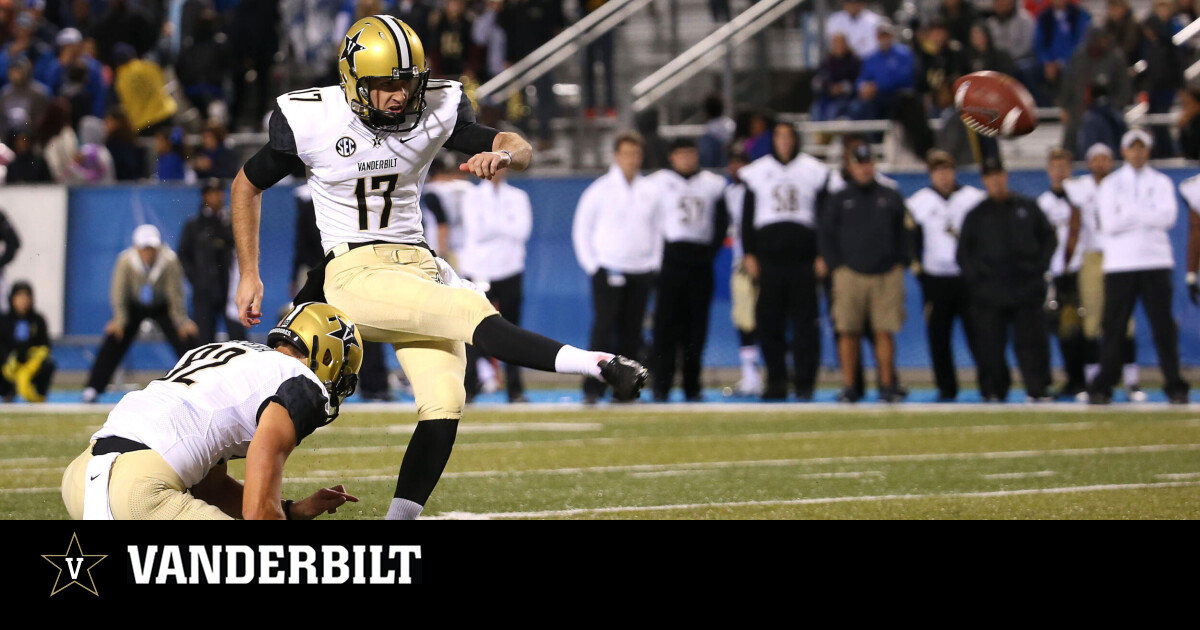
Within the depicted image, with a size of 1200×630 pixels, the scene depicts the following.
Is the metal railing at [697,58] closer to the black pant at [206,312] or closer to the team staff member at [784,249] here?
the team staff member at [784,249]

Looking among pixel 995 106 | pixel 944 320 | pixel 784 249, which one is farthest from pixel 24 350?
pixel 995 106

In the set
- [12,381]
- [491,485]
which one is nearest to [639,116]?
[12,381]

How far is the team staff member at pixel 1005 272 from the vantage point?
38.8 ft

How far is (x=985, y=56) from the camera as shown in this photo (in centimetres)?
1466

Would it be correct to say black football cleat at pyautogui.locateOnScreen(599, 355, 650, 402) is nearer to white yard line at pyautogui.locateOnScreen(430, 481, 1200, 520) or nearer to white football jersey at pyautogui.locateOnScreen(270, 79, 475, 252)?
white football jersey at pyautogui.locateOnScreen(270, 79, 475, 252)

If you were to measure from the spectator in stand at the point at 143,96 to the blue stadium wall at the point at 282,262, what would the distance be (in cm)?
195

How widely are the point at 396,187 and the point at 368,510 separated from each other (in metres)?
1.48

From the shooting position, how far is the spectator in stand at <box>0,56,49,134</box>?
15.3 m

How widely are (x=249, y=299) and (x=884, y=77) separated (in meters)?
10.5

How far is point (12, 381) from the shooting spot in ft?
41.5

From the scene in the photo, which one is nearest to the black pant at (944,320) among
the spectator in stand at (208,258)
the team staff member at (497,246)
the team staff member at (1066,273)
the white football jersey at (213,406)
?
the team staff member at (1066,273)

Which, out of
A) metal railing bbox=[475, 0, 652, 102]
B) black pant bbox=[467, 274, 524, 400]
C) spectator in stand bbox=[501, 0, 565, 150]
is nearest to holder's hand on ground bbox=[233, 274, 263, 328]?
black pant bbox=[467, 274, 524, 400]

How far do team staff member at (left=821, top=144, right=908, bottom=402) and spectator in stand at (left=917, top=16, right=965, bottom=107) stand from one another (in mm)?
3392
